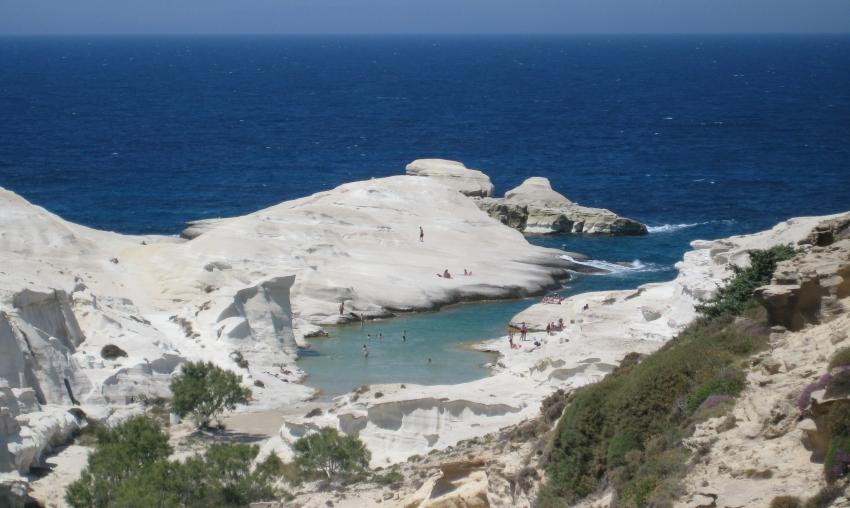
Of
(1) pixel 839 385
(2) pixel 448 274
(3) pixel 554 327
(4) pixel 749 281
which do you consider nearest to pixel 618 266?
(2) pixel 448 274

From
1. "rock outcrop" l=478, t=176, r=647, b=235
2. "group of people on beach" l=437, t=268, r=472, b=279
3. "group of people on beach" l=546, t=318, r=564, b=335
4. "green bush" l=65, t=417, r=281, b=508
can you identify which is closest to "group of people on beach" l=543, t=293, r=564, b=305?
"group of people on beach" l=546, t=318, r=564, b=335

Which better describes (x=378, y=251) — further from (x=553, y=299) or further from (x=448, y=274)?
(x=553, y=299)

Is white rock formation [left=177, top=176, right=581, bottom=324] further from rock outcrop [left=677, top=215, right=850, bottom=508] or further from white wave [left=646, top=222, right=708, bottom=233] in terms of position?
rock outcrop [left=677, top=215, right=850, bottom=508]

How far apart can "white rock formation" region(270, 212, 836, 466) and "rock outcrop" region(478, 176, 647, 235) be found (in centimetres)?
2175

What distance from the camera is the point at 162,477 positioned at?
32.0 m

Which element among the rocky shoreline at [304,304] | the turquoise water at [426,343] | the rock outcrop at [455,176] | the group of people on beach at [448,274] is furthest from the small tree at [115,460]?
the rock outcrop at [455,176]

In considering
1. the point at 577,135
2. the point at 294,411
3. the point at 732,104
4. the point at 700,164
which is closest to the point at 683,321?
the point at 294,411

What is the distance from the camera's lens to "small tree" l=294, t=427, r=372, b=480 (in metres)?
35.3

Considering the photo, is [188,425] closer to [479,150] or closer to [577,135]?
[479,150]

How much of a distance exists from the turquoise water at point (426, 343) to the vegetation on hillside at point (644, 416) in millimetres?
25306

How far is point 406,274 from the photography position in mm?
69750

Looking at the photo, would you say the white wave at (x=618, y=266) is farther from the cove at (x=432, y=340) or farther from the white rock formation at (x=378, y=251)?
the white rock formation at (x=378, y=251)

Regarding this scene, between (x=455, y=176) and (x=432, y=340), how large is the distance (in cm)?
3804

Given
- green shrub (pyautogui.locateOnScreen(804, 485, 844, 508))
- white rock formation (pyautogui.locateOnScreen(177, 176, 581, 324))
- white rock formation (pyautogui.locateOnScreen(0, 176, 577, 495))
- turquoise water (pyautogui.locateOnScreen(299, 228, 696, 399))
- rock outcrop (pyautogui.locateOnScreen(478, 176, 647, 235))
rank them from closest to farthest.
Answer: green shrub (pyautogui.locateOnScreen(804, 485, 844, 508)) < white rock formation (pyautogui.locateOnScreen(0, 176, 577, 495)) < turquoise water (pyautogui.locateOnScreen(299, 228, 696, 399)) < white rock formation (pyautogui.locateOnScreen(177, 176, 581, 324)) < rock outcrop (pyautogui.locateOnScreen(478, 176, 647, 235))
